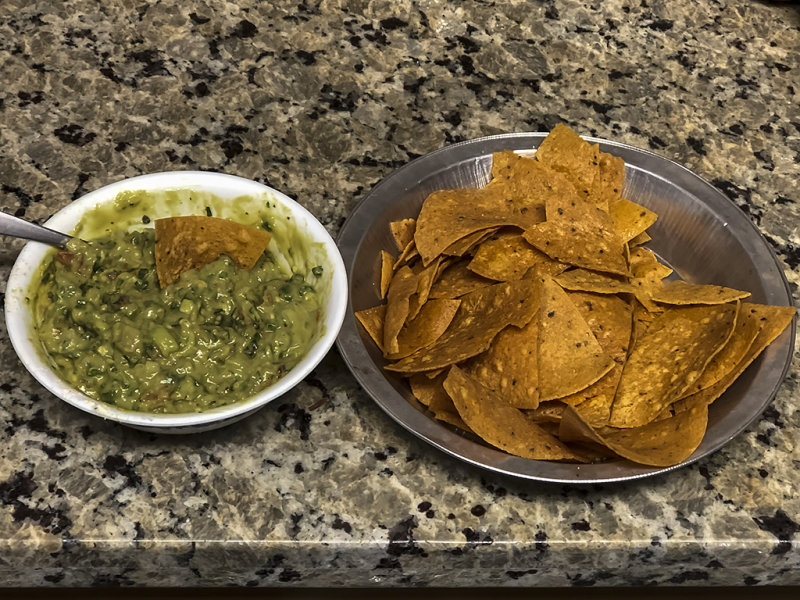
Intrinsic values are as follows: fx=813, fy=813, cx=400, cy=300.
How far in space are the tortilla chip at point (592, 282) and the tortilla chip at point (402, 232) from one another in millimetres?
281

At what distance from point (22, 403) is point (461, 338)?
0.69 meters

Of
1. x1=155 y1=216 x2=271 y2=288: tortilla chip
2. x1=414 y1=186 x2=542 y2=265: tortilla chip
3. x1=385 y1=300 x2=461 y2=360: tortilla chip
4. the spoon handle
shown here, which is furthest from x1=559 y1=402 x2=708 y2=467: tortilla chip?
the spoon handle

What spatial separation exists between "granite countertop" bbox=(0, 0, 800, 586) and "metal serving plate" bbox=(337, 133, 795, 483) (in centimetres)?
7

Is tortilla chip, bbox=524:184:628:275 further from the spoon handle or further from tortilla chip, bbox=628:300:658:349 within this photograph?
the spoon handle

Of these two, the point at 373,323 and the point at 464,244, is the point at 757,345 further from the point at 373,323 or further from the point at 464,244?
the point at 373,323

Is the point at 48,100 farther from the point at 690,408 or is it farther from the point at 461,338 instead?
the point at 690,408

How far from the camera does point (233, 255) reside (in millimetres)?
1274

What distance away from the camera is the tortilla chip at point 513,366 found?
126 cm

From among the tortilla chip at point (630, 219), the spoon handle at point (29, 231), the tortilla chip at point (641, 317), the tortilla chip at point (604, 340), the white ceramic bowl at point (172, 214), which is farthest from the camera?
the tortilla chip at point (630, 219)

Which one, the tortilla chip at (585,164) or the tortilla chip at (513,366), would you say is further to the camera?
the tortilla chip at (585,164)

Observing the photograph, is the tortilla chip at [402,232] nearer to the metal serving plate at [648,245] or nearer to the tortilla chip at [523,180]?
the metal serving plate at [648,245]

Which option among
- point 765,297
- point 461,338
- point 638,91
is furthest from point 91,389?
point 638,91

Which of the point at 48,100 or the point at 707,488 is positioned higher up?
the point at 48,100

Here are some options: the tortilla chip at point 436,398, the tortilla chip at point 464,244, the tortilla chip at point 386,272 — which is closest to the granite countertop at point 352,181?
the tortilla chip at point 436,398
